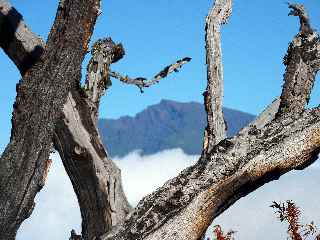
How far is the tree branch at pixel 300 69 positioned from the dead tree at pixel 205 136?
0.01 m

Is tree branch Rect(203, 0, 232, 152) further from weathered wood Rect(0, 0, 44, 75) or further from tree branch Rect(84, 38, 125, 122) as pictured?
tree branch Rect(84, 38, 125, 122)

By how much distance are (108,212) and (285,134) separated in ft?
11.8

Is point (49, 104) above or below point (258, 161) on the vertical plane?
above

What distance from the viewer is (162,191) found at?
5570mm

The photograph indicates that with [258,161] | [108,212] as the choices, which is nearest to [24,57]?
[258,161]

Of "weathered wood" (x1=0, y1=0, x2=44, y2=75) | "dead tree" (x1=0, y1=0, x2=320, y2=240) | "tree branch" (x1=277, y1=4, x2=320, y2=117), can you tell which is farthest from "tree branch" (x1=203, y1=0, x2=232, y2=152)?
"weathered wood" (x1=0, y1=0, x2=44, y2=75)

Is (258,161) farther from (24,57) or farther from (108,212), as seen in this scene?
(108,212)

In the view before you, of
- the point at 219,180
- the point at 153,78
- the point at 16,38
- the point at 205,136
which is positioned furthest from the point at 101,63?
the point at 219,180

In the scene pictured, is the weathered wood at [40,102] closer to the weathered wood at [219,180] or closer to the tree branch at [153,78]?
the weathered wood at [219,180]

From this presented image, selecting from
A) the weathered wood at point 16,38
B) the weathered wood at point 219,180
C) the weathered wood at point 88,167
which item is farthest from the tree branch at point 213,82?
the weathered wood at point 16,38

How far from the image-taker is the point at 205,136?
7473 mm

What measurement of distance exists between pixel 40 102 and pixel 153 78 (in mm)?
6298

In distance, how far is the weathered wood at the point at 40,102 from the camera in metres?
4.75

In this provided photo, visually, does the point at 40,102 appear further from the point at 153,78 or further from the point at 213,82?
the point at 153,78
